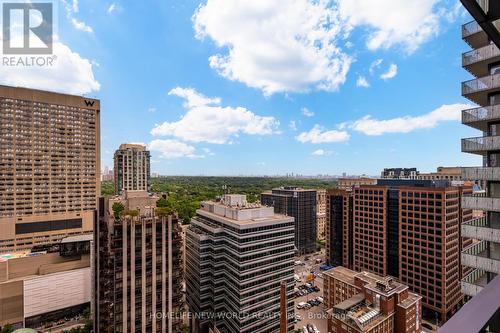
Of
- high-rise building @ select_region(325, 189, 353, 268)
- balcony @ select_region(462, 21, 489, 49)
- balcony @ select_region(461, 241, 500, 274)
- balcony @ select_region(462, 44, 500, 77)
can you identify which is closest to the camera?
balcony @ select_region(461, 241, 500, 274)

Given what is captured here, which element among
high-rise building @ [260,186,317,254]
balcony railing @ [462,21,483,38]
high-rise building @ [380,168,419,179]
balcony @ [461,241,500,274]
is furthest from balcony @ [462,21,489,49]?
high-rise building @ [380,168,419,179]

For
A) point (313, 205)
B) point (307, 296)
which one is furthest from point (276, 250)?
point (313, 205)

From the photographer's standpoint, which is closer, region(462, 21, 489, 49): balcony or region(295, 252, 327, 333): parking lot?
region(462, 21, 489, 49): balcony

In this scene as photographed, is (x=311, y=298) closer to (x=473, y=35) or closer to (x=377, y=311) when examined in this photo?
(x=377, y=311)

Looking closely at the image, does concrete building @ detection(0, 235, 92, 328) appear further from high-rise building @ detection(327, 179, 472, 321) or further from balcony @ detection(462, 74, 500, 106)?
high-rise building @ detection(327, 179, 472, 321)

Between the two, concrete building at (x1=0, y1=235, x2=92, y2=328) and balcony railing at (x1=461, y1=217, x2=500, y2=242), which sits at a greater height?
balcony railing at (x1=461, y1=217, x2=500, y2=242)

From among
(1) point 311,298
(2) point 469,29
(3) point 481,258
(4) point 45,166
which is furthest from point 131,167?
(3) point 481,258

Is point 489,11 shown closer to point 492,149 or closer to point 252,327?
point 492,149

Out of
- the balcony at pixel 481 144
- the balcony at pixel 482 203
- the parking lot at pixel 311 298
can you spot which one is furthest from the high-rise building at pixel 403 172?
the balcony at pixel 482 203
